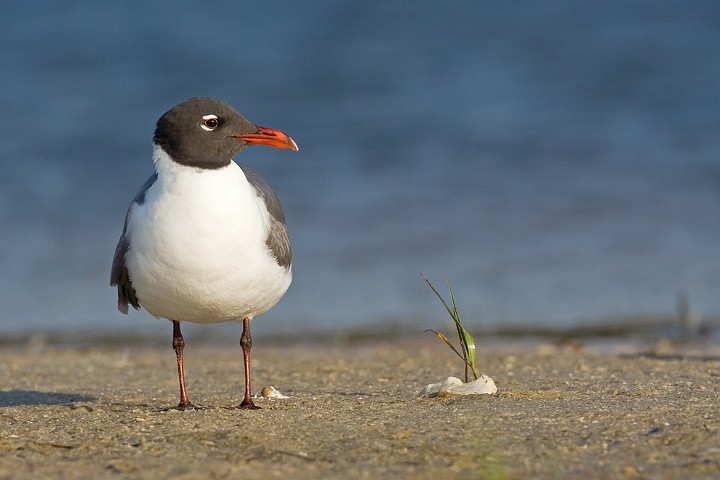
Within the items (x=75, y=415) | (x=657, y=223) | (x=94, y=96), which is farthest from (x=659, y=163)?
(x=75, y=415)

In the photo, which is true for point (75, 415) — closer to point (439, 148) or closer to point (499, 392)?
point (499, 392)

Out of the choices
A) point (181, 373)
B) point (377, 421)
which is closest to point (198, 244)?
point (181, 373)

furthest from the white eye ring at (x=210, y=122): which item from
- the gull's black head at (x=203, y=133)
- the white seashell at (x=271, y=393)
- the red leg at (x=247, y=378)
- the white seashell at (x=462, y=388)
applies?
the white seashell at (x=462, y=388)

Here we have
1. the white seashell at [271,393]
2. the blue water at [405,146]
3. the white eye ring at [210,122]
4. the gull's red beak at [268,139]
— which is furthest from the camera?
the blue water at [405,146]

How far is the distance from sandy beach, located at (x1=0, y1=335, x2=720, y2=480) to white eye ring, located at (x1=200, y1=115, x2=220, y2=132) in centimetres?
123

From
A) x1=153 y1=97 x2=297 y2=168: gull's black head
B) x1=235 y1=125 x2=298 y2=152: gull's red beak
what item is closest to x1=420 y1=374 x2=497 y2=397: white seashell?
x1=235 y1=125 x2=298 y2=152: gull's red beak

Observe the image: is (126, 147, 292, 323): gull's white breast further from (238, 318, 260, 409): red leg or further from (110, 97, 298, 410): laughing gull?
(238, 318, 260, 409): red leg

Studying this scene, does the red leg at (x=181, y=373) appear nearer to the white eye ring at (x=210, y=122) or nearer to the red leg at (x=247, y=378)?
the red leg at (x=247, y=378)

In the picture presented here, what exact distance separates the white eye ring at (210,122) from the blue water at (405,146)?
163 inches

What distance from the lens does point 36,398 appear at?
5.98 meters

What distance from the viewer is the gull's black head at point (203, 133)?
517cm

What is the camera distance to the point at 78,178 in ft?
47.3

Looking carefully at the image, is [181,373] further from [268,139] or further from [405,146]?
[405,146]

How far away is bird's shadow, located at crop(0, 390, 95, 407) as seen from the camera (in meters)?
5.79
